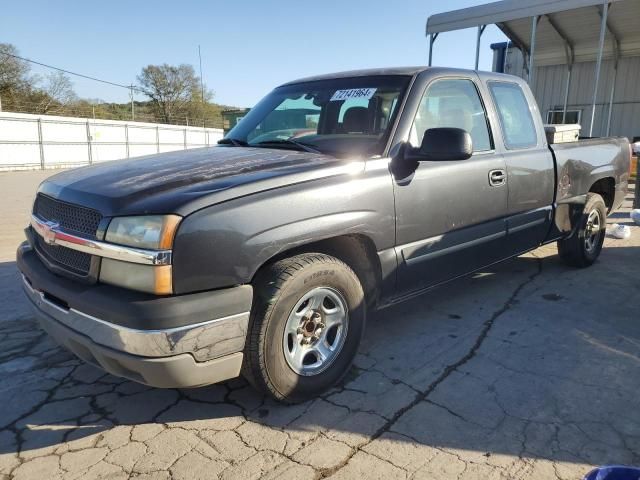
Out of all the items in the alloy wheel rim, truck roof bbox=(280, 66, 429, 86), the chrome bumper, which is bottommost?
the alloy wheel rim

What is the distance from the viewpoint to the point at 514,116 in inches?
165

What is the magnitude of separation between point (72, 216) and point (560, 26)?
56.9 feet

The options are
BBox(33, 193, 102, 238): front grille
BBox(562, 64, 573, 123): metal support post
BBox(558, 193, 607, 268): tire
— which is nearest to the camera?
BBox(33, 193, 102, 238): front grille

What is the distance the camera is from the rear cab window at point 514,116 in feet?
13.2

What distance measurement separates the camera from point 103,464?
230cm

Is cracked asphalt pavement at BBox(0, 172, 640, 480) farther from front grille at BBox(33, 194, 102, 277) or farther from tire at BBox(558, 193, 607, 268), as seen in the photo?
tire at BBox(558, 193, 607, 268)

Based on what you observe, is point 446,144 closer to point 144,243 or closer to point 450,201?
point 450,201

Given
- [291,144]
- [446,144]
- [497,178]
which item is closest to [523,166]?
[497,178]

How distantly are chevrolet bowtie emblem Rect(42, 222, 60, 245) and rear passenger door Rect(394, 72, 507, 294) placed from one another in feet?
6.34

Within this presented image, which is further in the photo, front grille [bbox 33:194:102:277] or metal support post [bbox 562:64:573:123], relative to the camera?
metal support post [bbox 562:64:573:123]

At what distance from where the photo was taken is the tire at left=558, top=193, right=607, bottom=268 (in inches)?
201

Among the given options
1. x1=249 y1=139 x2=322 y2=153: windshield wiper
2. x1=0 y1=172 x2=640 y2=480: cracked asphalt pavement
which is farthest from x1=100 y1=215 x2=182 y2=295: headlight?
x1=249 y1=139 x2=322 y2=153: windshield wiper

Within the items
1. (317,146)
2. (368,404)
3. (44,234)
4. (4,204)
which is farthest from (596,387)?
(4,204)

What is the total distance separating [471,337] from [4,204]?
34.6ft
